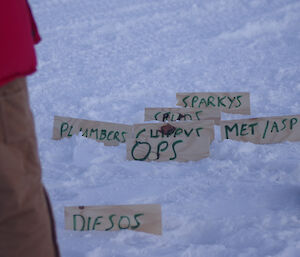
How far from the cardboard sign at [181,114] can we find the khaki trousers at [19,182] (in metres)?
1.66

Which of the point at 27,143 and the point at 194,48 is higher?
the point at 194,48

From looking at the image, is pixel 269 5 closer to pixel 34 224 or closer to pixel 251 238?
pixel 251 238

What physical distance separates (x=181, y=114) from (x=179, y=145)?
399mm

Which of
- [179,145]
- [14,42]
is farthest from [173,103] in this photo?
[14,42]

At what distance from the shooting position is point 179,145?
7.23 ft

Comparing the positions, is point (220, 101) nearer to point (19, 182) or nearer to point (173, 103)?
point (173, 103)

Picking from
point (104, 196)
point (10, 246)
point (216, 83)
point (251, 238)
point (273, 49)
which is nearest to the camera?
point (10, 246)

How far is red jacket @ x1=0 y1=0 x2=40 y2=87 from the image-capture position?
881mm

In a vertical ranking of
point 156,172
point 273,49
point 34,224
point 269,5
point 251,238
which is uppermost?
point 269,5

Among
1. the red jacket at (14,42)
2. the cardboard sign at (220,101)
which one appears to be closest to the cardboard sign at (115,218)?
the red jacket at (14,42)

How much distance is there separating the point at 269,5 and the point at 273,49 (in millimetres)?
1083

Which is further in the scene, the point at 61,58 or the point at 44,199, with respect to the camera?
the point at 61,58

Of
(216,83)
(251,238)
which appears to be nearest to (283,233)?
(251,238)

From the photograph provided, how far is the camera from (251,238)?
1534 millimetres
